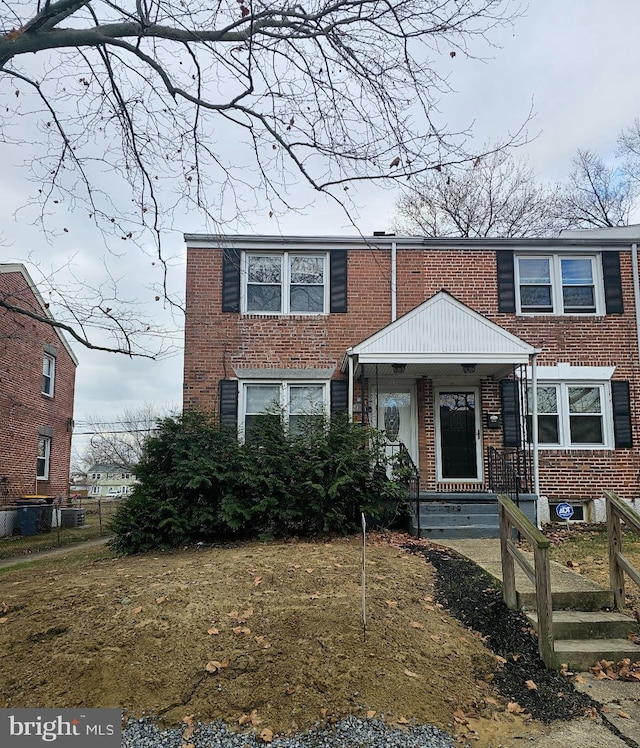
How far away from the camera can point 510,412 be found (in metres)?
12.0

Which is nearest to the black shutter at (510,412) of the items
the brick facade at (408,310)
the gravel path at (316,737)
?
the brick facade at (408,310)

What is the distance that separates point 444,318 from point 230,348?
4445mm

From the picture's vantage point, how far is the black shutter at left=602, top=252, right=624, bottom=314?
12.6 metres

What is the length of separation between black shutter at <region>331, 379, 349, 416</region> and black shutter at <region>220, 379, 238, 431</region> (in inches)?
77.2

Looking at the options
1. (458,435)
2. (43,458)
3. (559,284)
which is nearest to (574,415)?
(458,435)

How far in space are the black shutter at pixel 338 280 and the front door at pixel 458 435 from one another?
107 inches

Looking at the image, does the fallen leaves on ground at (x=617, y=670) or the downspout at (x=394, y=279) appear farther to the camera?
the downspout at (x=394, y=279)

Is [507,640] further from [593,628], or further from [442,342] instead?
[442,342]

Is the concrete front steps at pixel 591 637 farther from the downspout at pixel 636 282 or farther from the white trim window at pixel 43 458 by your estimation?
the white trim window at pixel 43 458

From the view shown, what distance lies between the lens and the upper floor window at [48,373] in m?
20.5

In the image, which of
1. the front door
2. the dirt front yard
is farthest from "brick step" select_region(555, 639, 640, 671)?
the front door

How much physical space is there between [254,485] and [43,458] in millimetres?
14490

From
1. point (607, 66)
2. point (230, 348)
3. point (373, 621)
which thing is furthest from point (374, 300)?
point (373, 621)

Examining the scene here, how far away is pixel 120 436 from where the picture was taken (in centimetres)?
5044
